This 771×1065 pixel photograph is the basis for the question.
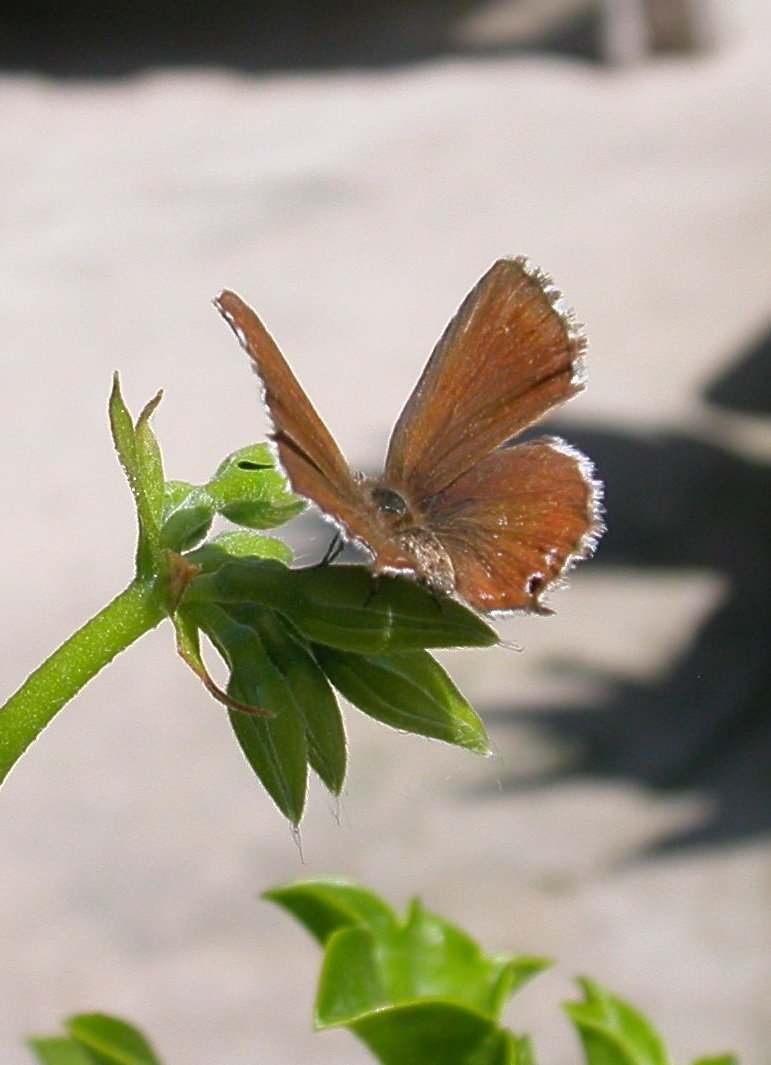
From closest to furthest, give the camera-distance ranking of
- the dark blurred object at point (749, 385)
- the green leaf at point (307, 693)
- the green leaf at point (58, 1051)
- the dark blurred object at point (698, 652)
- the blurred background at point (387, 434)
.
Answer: the green leaf at point (307, 693) < the green leaf at point (58, 1051) < the blurred background at point (387, 434) < the dark blurred object at point (698, 652) < the dark blurred object at point (749, 385)

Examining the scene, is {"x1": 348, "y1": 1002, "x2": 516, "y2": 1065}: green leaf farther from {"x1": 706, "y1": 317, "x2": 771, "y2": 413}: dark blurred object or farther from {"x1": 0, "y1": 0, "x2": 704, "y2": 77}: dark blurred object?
{"x1": 0, "y1": 0, "x2": 704, "y2": 77}: dark blurred object

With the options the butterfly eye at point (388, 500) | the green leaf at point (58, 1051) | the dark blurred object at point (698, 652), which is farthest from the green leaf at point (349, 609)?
the dark blurred object at point (698, 652)

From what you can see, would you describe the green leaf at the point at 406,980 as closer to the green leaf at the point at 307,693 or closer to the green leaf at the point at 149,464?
the green leaf at the point at 307,693

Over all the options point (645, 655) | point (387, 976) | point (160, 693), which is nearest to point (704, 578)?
point (645, 655)

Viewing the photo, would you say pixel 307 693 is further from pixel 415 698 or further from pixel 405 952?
pixel 405 952

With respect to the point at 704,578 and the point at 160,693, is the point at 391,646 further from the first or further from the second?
the point at 704,578

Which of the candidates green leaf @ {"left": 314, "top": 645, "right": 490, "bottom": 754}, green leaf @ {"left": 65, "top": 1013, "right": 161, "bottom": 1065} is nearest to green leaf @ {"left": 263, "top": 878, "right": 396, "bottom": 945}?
green leaf @ {"left": 65, "top": 1013, "right": 161, "bottom": 1065}
